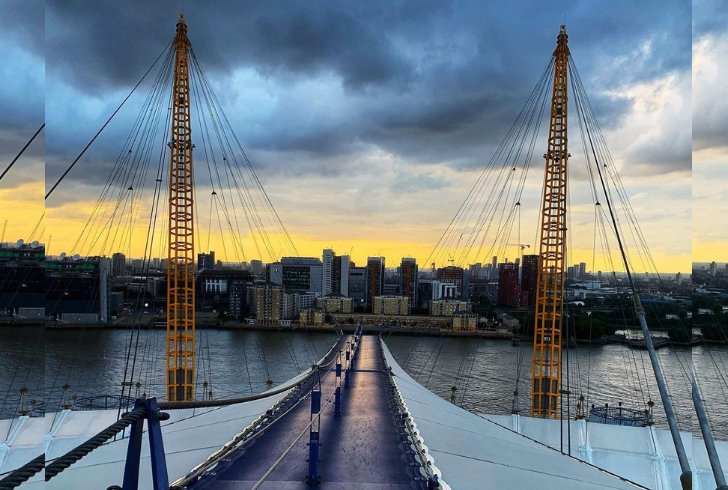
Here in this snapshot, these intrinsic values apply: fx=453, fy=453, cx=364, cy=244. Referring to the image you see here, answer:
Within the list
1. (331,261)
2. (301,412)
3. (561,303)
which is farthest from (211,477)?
(331,261)

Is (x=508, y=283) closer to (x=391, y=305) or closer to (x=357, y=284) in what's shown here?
(x=391, y=305)

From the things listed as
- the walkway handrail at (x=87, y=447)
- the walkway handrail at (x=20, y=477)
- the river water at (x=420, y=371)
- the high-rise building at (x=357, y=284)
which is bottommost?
the river water at (x=420, y=371)

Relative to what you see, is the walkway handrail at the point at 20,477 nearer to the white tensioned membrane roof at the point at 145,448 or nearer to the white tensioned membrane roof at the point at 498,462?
the white tensioned membrane roof at the point at 145,448

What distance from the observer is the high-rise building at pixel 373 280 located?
2463cm

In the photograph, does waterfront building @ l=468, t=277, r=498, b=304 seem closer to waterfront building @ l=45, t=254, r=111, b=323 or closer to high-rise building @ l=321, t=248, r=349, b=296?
high-rise building @ l=321, t=248, r=349, b=296

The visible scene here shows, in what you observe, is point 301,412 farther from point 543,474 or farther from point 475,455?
point 543,474

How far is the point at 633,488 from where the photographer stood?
192cm

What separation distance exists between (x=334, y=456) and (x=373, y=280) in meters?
23.1

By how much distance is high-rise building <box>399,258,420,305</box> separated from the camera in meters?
20.9

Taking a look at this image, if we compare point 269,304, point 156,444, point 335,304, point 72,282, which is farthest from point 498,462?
point 335,304

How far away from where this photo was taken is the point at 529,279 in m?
12.4

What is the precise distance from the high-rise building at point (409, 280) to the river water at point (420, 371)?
4239 mm

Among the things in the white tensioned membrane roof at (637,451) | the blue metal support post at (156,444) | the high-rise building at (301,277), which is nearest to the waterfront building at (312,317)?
the high-rise building at (301,277)

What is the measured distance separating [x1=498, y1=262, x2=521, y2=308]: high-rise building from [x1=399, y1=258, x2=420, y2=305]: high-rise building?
5.60 m
